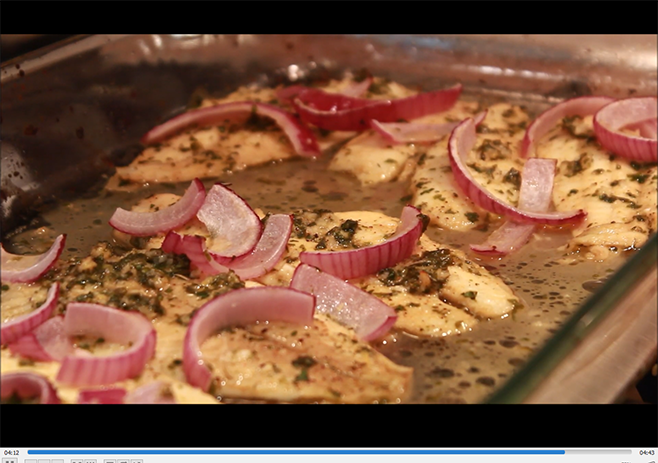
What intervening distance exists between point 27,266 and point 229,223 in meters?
0.75

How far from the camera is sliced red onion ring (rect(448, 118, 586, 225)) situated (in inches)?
128

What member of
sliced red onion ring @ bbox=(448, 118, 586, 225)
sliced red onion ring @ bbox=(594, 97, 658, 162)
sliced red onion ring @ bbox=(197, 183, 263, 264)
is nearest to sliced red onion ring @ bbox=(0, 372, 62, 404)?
sliced red onion ring @ bbox=(197, 183, 263, 264)

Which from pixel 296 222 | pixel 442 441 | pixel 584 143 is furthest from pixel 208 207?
pixel 584 143

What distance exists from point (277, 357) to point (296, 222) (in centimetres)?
84

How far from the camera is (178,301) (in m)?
2.51

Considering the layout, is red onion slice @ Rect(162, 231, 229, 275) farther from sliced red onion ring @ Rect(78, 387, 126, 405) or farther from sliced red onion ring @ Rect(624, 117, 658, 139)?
sliced red onion ring @ Rect(624, 117, 658, 139)

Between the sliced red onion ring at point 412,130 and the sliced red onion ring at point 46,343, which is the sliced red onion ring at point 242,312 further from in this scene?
the sliced red onion ring at point 412,130

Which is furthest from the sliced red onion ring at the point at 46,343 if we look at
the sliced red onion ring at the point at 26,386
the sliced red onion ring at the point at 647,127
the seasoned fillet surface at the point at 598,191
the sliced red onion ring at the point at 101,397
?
the sliced red onion ring at the point at 647,127

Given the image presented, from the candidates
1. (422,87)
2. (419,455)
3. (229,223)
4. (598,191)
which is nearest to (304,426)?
(419,455)

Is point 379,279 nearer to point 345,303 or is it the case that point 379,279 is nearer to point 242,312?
point 345,303

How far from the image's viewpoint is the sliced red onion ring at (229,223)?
280cm

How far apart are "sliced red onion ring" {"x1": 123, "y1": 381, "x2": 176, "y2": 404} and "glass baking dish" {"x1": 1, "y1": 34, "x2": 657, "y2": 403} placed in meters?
0.75

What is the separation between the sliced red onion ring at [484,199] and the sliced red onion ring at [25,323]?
186 cm

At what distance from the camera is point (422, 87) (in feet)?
15.5
